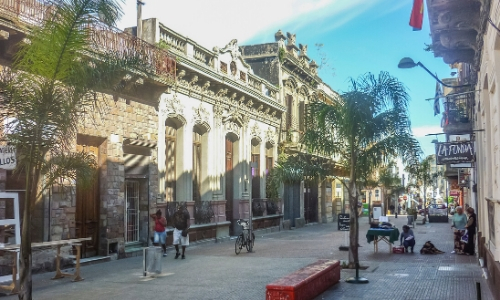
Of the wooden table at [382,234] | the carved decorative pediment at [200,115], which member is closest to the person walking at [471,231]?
the wooden table at [382,234]

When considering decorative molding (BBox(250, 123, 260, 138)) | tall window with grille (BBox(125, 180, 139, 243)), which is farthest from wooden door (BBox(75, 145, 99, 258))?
decorative molding (BBox(250, 123, 260, 138))

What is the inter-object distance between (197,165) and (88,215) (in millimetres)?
7195

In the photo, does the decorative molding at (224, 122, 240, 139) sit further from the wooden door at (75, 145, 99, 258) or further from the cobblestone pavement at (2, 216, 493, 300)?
the wooden door at (75, 145, 99, 258)

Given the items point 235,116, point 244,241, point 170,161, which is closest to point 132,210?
point 170,161

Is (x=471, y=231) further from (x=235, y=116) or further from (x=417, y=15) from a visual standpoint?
(x=235, y=116)

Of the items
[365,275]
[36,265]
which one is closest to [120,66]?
[36,265]

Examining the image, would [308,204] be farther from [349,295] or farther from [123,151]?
[349,295]

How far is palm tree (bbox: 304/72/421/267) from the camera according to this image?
1361 centimetres

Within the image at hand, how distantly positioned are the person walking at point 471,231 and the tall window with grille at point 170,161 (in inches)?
397

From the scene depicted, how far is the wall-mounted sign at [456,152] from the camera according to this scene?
14.1 meters

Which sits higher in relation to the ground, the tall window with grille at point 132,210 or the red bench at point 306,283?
the tall window with grille at point 132,210

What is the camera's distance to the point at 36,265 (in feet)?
41.8

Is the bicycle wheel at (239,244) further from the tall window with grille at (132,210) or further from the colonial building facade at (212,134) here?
the tall window with grille at (132,210)

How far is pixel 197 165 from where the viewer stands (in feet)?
72.5
